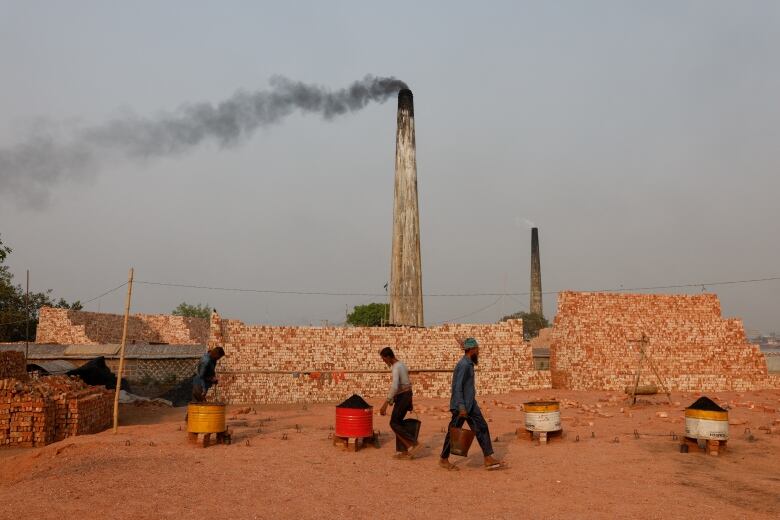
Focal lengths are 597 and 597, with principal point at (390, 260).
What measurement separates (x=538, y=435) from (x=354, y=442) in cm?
333

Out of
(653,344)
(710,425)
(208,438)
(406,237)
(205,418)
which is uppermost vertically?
(406,237)

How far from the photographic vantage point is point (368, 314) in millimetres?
58938

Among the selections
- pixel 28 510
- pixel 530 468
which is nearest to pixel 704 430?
pixel 530 468

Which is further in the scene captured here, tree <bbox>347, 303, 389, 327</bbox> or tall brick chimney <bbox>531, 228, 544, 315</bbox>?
tree <bbox>347, 303, 389, 327</bbox>

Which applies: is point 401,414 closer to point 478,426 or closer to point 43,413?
point 478,426

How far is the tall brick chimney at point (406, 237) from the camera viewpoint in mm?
24812

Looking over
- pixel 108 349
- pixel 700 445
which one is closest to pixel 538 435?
pixel 700 445

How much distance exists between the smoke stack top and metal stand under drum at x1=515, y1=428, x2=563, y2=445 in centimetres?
1834

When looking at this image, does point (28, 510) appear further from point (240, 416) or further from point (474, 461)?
point (240, 416)

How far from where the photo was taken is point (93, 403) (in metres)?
11.7

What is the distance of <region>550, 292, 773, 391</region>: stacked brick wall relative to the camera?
69.2 feet

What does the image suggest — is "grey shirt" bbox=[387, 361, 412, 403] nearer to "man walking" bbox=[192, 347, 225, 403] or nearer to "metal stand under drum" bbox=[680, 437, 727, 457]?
"man walking" bbox=[192, 347, 225, 403]

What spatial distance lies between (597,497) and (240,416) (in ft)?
31.2

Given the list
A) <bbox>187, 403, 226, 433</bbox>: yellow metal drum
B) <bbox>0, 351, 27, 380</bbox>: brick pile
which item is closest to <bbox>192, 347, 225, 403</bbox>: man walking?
<bbox>187, 403, 226, 433</bbox>: yellow metal drum
